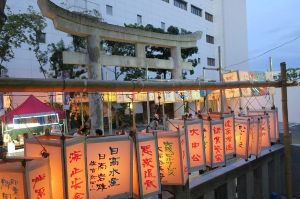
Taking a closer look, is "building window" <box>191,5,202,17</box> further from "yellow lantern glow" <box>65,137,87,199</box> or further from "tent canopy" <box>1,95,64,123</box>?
"yellow lantern glow" <box>65,137,87,199</box>

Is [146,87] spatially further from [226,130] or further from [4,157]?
[226,130]

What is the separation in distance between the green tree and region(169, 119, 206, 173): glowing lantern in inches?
809

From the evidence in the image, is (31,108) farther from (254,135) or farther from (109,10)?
(109,10)

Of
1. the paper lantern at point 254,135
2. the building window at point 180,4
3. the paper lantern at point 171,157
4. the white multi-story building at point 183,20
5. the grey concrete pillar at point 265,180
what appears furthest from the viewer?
the building window at point 180,4

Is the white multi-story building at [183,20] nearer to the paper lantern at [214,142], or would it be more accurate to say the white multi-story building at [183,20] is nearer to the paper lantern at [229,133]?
the paper lantern at [229,133]

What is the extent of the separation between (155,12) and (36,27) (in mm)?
17436

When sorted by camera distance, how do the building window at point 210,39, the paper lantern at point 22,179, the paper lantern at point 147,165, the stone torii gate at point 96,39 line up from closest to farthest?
the paper lantern at point 22,179, the paper lantern at point 147,165, the stone torii gate at point 96,39, the building window at point 210,39

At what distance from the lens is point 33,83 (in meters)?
3.42

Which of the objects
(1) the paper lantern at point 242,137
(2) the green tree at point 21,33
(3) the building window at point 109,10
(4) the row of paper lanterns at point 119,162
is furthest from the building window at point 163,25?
(4) the row of paper lanterns at point 119,162

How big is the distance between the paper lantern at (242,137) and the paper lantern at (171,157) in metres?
2.18

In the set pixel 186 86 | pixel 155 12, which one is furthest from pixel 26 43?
pixel 186 86

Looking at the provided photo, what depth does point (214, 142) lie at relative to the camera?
6.17 meters

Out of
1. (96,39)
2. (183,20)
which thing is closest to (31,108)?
(96,39)

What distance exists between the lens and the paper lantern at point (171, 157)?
4988mm
